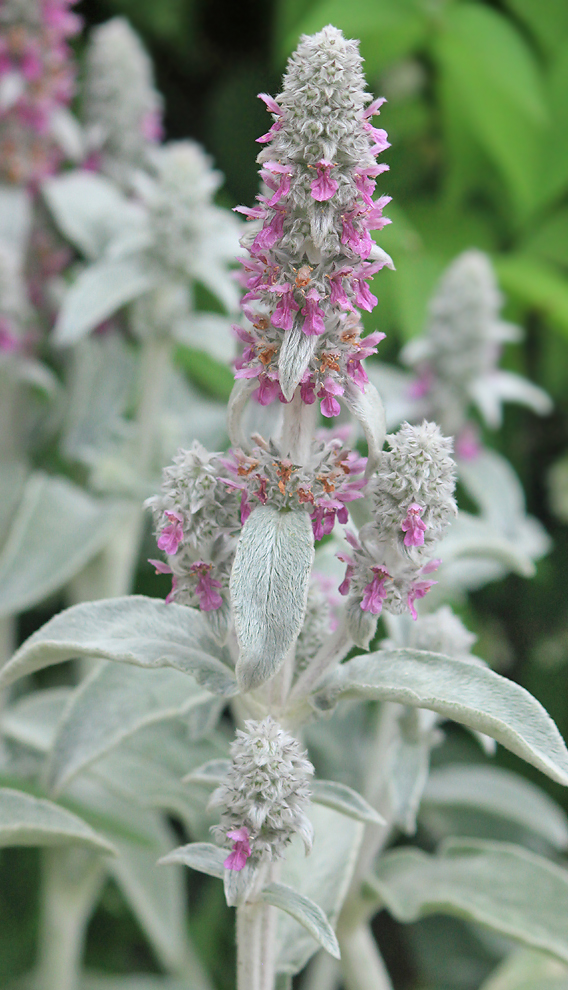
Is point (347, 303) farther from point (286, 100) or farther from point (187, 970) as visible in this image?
point (187, 970)

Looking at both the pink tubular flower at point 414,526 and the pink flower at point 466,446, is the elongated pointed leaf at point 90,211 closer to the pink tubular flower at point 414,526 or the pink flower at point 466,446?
the pink flower at point 466,446

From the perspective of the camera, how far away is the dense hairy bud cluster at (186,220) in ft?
3.19

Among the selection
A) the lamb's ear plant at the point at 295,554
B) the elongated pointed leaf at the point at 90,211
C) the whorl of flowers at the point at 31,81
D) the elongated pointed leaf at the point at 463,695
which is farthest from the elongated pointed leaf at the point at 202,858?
the whorl of flowers at the point at 31,81

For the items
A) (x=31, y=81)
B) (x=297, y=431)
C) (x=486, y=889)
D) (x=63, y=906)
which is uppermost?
(x=31, y=81)

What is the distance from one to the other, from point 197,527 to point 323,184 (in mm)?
181

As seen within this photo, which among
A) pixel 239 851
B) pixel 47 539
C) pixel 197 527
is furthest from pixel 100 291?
pixel 239 851

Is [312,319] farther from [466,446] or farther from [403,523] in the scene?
[466,446]

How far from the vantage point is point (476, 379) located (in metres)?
1.15

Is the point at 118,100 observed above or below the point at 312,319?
above

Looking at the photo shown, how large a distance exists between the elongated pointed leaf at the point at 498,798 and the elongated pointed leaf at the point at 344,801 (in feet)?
1.53

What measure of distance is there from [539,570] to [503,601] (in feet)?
0.24

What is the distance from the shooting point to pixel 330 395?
474 mm

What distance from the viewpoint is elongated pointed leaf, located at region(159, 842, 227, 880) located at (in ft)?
1.67

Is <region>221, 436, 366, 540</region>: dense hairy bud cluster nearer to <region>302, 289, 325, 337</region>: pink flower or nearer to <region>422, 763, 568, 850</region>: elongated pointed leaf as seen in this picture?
<region>302, 289, 325, 337</region>: pink flower
